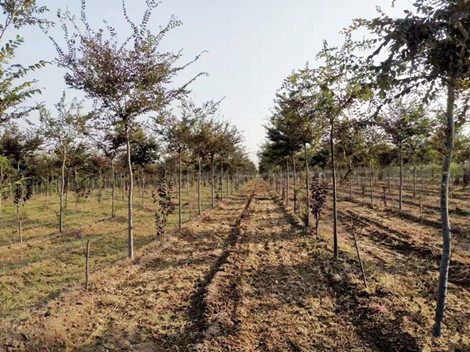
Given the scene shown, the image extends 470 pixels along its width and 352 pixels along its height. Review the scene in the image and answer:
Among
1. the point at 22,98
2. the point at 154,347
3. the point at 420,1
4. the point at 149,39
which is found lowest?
the point at 154,347

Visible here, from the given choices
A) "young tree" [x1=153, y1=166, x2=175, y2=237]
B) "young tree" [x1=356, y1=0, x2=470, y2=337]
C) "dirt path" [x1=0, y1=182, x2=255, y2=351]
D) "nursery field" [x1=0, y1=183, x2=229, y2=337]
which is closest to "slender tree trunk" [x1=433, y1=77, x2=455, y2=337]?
"young tree" [x1=356, y1=0, x2=470, y2=337]

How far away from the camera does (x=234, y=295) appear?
6.34 m

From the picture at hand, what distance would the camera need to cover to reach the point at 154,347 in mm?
4656

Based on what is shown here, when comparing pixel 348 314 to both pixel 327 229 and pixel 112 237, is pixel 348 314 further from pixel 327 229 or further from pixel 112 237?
pixel 112 237

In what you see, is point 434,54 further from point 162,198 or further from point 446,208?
point 162,198

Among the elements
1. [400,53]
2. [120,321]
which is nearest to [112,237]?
[120,321]

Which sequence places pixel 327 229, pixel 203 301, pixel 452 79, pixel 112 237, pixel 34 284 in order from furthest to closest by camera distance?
pixel 327 229 < pixel 112 237 < pixel 34 284 < pixel 203 301 < pixel 452 79

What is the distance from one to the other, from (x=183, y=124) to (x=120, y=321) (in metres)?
9.78

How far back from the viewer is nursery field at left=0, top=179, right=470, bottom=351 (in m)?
4.70

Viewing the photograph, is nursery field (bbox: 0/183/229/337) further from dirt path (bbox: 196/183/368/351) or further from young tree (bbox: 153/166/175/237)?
dirt path (bbox: 196/183/368/351)

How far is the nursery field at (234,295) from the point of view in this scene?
15.4 ft

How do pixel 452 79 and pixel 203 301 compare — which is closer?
pixel 452 79

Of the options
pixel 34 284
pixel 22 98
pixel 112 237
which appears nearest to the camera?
pixel 22 98

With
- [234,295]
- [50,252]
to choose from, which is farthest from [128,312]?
[50,252]
